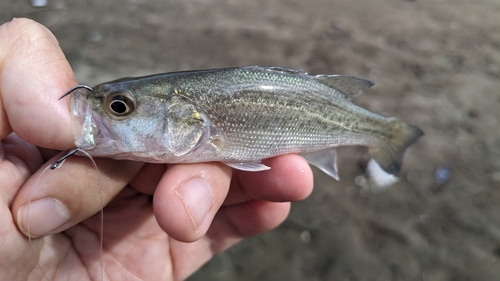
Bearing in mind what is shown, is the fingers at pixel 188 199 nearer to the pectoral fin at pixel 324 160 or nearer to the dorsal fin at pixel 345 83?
the pectoral fin at pixel 324 160

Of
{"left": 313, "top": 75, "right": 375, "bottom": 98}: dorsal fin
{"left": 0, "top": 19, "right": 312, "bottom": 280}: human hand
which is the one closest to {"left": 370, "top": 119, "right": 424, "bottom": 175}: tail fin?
{"left": 313, "top": 75, "right": 375, "bottom": 98}: dorsal fin

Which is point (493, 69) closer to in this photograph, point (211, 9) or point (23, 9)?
point (211, 9)

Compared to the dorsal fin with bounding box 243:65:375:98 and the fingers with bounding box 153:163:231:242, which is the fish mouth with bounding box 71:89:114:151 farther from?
the dorsal fin with bounding box 243:65:375:98

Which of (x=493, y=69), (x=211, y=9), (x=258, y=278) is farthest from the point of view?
(x=211, y=9)

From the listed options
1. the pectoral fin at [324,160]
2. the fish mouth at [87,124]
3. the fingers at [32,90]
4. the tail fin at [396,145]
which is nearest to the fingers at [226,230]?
the pectoral fin at [324,160]

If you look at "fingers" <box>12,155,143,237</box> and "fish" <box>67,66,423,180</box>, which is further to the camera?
"fish" <box>67,66,423,180</box>

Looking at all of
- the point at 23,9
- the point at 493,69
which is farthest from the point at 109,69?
the point at 493,69

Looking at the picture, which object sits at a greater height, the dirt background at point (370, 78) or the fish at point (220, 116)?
the fish at point (220, 116)
